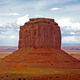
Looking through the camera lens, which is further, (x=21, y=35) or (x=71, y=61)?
(x=21, y=35)

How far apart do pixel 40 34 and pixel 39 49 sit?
4942 millimetres

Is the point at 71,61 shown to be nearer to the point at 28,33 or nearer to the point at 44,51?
the point at 44,51

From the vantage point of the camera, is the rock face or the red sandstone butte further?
the rock face

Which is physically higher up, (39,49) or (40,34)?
(40,34)

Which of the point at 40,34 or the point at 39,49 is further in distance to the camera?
the point at 40,34

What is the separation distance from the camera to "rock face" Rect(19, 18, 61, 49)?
82.8m

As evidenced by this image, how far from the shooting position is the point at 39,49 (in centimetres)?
8156

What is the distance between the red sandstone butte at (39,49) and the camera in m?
77.0

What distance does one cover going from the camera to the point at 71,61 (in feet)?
269

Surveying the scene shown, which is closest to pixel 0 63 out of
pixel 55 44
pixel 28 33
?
pixel 28 33

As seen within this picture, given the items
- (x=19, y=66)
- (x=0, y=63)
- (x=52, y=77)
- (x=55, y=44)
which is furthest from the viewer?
(x=55, y=44)

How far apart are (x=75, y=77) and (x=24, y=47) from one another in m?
27.1

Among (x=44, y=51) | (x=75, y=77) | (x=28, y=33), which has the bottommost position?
(x=75, y=77)

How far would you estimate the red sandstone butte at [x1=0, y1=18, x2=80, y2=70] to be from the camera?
77.0 m
